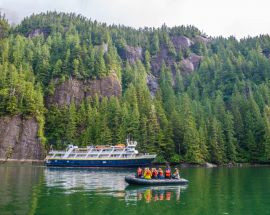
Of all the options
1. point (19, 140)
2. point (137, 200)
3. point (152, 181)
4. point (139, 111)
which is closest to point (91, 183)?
point (152, 181)

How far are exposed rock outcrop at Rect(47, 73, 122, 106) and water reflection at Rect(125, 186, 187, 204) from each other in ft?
320

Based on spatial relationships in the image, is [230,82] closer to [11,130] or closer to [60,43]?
[60,43]

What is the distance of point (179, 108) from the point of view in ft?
422

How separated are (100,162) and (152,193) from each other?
53991 mm

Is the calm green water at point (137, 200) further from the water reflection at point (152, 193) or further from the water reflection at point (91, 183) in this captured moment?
the water reflection at point (91, 183)

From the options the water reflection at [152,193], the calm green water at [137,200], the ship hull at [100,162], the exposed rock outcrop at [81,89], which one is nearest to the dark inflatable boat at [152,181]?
the water reflection at [152,193]

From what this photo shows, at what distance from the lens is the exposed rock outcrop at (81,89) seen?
142512mm

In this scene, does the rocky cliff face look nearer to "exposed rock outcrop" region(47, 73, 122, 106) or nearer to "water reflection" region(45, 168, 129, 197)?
"exposed rock outcrop" region(47, 73, 122, 106)

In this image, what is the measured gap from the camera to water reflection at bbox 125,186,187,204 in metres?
37.7

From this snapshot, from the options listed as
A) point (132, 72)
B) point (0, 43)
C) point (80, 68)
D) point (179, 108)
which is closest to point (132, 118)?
point (179, 108)

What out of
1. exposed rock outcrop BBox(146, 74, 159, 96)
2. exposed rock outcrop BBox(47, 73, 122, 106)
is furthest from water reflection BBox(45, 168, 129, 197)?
exposed rock outcrop BBox(146, 74, 159, 96)

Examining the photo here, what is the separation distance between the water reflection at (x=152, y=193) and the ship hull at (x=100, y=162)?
43.9 meters

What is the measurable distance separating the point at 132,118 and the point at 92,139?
16179 mm

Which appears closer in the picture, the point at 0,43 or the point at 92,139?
the point at 92,139
